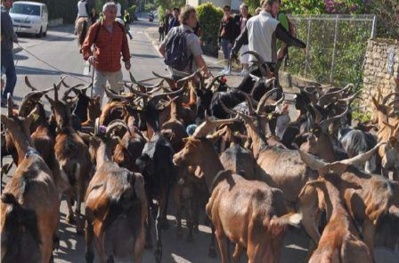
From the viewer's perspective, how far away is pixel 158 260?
6.56 meters

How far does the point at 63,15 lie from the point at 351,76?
43.1 m

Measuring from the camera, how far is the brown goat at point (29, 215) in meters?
5.13

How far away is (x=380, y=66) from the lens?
14742 millimetres

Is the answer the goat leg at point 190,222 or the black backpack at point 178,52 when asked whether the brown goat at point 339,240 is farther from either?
the black backpack at point 178,52

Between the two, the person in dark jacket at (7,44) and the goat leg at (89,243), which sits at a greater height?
the person in dark jacket at (7,44)

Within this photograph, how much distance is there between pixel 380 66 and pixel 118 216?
10230mm


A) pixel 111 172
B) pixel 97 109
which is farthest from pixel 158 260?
pixel 97 109

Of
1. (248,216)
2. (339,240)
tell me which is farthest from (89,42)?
(339,240)

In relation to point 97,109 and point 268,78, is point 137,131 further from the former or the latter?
point 268,78

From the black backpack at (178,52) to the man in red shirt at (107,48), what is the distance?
0.63 m

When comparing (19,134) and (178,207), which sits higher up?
(19,134)

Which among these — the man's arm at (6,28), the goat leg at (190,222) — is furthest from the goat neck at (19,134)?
the man's arm at (6,28)

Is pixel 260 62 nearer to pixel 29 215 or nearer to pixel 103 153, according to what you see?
pixel 103 153

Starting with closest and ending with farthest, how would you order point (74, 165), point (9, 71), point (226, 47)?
point (74, 165), point (9, 71), point (226, 47)
